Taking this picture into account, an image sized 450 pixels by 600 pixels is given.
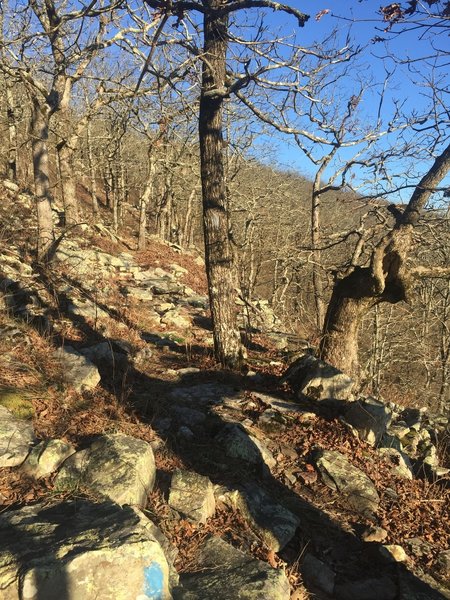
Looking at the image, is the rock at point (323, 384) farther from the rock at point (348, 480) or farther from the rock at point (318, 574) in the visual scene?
the rock at point (318, 574)

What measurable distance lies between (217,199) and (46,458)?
456 cm

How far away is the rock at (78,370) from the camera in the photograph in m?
→ 5.22

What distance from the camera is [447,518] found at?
4.59 metres

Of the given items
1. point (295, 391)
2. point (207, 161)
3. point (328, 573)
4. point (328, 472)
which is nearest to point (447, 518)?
point (328, 472)

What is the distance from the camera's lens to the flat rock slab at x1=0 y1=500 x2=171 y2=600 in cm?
205

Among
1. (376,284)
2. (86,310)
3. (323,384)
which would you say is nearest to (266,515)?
(323,384)

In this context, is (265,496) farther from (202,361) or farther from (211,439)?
(202,361)

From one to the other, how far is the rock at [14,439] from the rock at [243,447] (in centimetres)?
204

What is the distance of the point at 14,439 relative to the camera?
3.63 m

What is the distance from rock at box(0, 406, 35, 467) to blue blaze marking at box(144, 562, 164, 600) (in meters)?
1.78

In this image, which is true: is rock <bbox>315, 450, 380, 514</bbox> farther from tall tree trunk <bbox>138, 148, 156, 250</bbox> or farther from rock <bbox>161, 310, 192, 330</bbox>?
tall tree trunk <bbox>138, 148, 156, 250</bbox>

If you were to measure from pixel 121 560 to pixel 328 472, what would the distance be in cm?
314

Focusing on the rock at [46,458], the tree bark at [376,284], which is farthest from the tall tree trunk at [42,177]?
the rock at [46,458]

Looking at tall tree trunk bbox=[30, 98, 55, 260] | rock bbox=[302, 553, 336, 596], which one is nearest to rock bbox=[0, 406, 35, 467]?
rock bbox=[302, 553, 336, 596]
